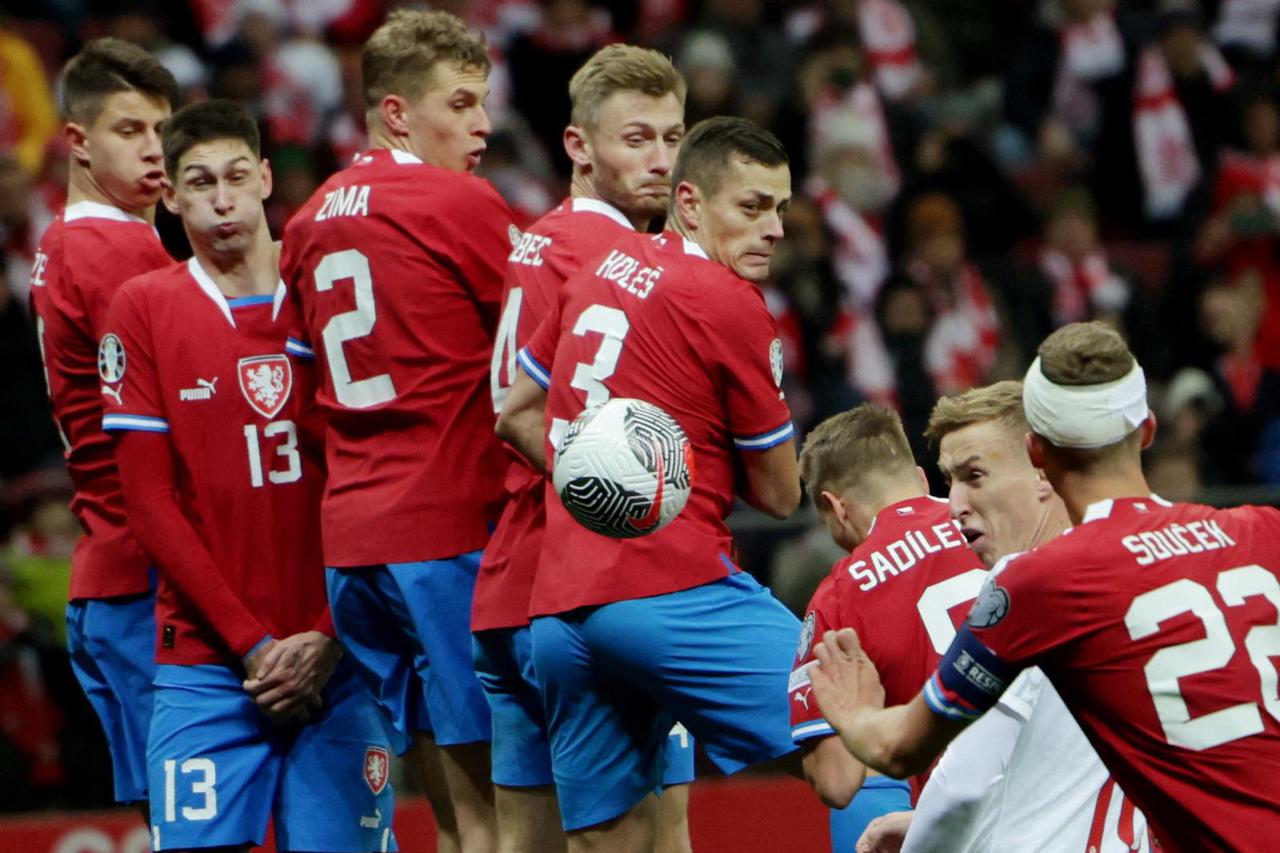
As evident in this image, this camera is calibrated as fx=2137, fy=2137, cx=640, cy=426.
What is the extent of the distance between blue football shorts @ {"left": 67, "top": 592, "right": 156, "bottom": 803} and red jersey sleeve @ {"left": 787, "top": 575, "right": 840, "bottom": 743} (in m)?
2.27

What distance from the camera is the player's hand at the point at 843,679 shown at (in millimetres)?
4603

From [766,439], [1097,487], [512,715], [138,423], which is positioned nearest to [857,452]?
[766,439]

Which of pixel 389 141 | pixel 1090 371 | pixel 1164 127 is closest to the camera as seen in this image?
pixel 1090 371

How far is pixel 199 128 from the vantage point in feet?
20.4

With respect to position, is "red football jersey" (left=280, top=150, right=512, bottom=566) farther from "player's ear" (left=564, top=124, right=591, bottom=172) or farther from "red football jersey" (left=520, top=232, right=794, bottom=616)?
"red football jersey" (left=520, top=232, right=794, bottom=616)

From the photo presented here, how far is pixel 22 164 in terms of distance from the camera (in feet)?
38.8

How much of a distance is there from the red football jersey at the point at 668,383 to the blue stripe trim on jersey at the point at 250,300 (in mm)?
1189

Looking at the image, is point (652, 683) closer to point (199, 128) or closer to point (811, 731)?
point (811, 731)

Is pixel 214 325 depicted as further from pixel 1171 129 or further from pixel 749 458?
pixel 1171 129

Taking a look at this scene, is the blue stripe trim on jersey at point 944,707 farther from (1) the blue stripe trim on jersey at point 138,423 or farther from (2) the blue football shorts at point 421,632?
(1) the blue stripe trim on jersey at point 138,423

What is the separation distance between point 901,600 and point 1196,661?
0.99m

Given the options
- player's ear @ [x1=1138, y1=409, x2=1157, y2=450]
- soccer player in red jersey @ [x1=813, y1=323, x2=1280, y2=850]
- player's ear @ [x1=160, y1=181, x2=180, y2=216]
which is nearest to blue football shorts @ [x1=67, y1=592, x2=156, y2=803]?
player's ear @ [x1=160, y1=181, x2=180, y2=216]

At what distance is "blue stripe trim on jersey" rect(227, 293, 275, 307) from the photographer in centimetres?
626

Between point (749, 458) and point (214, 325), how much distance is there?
1700 mm
